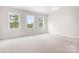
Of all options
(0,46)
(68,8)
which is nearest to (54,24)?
(68,8)

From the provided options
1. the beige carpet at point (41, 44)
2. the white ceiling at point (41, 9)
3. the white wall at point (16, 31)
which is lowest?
the beige carpet at point (41, 44)

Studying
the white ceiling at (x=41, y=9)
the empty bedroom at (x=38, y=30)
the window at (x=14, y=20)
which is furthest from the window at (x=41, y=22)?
the window at (x=14, y=20)

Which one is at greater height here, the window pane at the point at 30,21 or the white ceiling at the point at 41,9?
the white ceiling at the point at 41,9

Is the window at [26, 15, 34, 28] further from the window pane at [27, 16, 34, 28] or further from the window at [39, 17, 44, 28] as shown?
the window at [39, 17, 44, 28]

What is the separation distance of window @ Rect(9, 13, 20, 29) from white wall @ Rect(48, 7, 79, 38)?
25.5 inches

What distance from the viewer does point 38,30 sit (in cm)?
221

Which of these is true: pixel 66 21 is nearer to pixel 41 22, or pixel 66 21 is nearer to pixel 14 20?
pixel 41 22

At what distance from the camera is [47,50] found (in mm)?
2150

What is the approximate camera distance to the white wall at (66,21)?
215 centimetres

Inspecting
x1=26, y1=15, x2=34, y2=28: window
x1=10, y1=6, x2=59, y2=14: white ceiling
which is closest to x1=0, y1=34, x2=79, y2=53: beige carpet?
x1=26, y1=15, x2=34, y2=28: window

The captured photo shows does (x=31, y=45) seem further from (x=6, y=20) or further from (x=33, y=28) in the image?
(x=6, y=20)

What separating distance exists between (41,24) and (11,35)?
62 cm

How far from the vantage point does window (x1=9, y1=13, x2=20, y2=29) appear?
7.03ft

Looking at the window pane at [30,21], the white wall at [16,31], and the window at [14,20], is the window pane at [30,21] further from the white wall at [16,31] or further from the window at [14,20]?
the window at [14,20]
